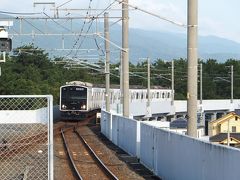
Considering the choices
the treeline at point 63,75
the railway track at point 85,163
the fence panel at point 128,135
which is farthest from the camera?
the treeline at point 63,75

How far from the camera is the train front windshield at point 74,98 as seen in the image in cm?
4869

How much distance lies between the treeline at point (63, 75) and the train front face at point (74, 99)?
237cm

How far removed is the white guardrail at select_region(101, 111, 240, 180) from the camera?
35.9 ft

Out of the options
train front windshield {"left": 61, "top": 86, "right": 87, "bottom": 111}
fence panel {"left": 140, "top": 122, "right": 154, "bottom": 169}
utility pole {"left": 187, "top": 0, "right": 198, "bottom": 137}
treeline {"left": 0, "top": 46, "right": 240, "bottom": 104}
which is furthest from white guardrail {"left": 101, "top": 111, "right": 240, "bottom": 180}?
treeline {"left": 0, "top": 46, "right": 240, "bottom": 104}

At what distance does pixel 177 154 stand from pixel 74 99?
34413mm

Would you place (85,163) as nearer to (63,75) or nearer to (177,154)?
(177,154)

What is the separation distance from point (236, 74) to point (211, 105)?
46.4m

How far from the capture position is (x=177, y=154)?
49.8 feet

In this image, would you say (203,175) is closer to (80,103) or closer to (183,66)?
(80,103)

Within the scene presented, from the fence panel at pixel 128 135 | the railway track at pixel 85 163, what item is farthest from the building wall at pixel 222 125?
the fence panel at pixel 128 135

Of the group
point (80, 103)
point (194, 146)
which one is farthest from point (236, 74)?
point (194, 146)

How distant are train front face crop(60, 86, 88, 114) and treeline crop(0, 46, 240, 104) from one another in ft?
7.77

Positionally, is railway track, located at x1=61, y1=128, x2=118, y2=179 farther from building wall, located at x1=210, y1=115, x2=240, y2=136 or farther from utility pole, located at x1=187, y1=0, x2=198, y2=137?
building wall, located at x1=210, y1=115, x2=240, y2=136

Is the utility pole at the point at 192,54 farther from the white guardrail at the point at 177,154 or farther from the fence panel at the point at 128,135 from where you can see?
the fence panel at the point at 128,135
